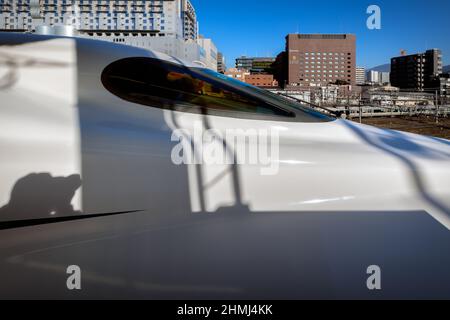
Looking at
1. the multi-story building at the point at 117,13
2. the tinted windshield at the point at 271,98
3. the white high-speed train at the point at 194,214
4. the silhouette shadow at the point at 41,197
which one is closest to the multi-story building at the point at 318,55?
the multi-story building at the point at 117,13

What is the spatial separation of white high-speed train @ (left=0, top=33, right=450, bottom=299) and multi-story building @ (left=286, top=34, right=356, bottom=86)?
130 metres

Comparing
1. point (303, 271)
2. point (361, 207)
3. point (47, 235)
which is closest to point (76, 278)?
point (47, 235)

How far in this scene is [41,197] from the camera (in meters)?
1.45

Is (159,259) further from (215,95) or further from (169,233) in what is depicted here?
(215,95)

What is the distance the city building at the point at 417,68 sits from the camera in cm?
13650

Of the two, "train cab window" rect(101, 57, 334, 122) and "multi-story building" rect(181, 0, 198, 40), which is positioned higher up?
"multi-story building" rect(181, 0, 198, 40)

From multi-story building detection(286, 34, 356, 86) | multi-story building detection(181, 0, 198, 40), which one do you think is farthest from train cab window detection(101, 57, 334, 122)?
multi-story building detection(181, 0, 198, 40)

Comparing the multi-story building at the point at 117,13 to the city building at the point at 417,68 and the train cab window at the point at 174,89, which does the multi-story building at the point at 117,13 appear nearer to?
the city building at the point at 417,68

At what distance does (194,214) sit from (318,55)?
139m

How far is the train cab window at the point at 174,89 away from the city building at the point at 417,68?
149 metres

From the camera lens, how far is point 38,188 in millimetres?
1450

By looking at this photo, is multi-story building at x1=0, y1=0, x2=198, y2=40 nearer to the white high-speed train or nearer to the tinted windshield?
the tinted windshield

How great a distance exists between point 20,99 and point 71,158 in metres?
0.43

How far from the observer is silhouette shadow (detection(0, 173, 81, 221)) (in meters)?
1.45
